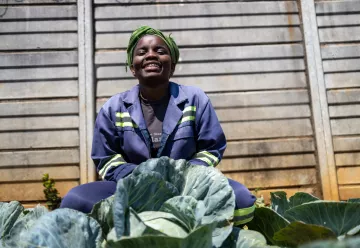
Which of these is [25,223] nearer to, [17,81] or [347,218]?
[347,218]

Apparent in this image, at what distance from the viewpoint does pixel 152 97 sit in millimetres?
1965

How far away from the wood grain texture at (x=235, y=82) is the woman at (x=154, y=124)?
90.1 inches

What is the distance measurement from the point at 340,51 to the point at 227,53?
1383mm

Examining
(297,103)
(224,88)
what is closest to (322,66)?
(297,103)

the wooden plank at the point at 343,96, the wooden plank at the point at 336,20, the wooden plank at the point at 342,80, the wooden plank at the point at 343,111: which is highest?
the wooden plank at the point at 336,20

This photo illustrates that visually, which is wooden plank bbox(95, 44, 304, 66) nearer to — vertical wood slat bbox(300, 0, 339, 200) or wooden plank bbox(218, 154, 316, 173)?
vertical wood slat bbox(300, 0, 339, 200)

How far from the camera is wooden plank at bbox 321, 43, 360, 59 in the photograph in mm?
4367

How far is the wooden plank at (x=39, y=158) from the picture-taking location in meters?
4.02

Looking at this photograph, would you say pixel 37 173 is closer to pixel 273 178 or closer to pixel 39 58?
pixel 39 58

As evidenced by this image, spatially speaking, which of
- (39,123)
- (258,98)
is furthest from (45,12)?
(258,98)

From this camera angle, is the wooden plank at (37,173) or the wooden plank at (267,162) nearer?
the wooden plank at (37,173)

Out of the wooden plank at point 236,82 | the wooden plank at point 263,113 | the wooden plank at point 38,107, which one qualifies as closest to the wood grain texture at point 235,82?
the wooden plank at point 236,82

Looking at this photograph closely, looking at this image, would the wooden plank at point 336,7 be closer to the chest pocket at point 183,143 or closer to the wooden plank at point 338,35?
the wooden plank at point 338,35

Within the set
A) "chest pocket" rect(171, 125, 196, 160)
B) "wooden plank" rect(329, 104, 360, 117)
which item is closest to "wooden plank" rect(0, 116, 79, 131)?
"chest pocket" rect(171, 125, 196, 160)
